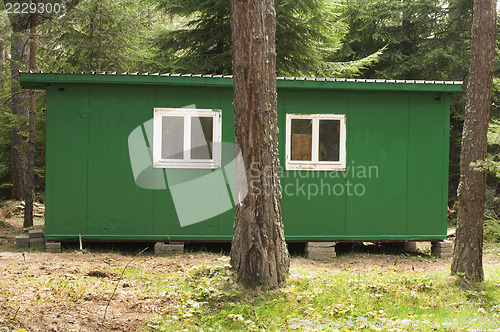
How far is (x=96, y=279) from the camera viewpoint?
5.77 meters

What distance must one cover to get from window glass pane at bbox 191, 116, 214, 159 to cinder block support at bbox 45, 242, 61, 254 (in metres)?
2.72

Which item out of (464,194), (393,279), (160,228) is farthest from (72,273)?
(464,194)

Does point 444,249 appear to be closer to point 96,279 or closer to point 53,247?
point 96,279

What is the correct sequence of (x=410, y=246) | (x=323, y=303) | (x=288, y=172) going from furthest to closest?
1. (x=410, y=246)
2. (x=288, y=172)
3. (x=323, y=303)

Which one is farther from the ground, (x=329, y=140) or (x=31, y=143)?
(x=329, y=140)

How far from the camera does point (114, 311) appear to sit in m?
4.68

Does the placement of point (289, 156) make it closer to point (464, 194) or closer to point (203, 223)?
point (203, 223)

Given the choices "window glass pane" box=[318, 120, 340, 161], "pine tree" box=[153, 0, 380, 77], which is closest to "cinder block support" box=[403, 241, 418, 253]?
"window glass pane" box=[318, 120, 340, 161]

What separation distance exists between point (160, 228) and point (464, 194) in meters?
4.87

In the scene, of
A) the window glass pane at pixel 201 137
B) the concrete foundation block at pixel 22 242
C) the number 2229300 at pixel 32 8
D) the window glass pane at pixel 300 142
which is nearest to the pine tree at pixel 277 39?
the number 2229300 at pixel 32 8

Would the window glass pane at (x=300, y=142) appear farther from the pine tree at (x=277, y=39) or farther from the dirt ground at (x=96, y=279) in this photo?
the pine tree at (x=277, y=39)

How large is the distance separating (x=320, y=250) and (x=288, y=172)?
1.49 metres

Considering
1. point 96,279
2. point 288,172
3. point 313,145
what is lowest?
point 96,279

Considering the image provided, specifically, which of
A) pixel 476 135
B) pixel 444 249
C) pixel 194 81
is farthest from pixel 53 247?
pixel 444 249
